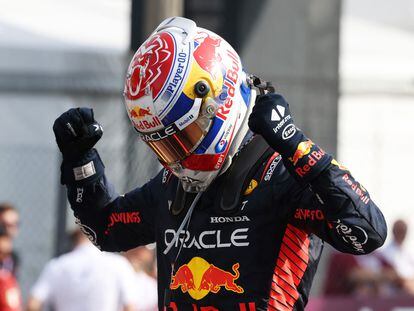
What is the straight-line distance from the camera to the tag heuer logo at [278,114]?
3.89 metres

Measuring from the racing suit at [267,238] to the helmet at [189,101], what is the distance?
11cm

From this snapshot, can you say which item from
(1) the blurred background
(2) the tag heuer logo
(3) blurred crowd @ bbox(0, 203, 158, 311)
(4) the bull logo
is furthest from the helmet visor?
Answer: (3) blurred crowd @ bbox(0, 203, 158, 311)

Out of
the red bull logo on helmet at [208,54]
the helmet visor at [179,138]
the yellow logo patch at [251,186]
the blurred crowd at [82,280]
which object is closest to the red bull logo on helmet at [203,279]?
the yellow logo patch at [251,186]

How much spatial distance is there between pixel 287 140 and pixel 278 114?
8 cm

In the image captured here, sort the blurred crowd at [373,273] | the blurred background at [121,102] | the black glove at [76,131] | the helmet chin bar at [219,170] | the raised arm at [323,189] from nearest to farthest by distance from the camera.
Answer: the raised arm at [323,189], the helmet chin bar at [219,170], the black glove at [76,131], the blurred background at [121,102], the blurred crowd at [373,273]

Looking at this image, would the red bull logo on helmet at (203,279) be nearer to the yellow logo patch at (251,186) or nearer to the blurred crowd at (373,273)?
the yellow logo patch at (251,186)

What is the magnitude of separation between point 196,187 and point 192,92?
1.08 feet

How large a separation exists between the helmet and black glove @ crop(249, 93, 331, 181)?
0.19 meters

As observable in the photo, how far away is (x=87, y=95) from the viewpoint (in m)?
9.41

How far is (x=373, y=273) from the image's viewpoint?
385 inches

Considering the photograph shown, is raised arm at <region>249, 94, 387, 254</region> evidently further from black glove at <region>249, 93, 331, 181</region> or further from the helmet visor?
the helmet visor

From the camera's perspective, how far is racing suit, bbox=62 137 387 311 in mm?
3875

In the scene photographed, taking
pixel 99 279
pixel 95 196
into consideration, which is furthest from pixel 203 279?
pixel 99 279

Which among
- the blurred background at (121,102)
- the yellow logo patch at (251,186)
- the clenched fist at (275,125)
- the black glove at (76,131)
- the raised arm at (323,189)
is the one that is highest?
the clenched fist at (275,125)
